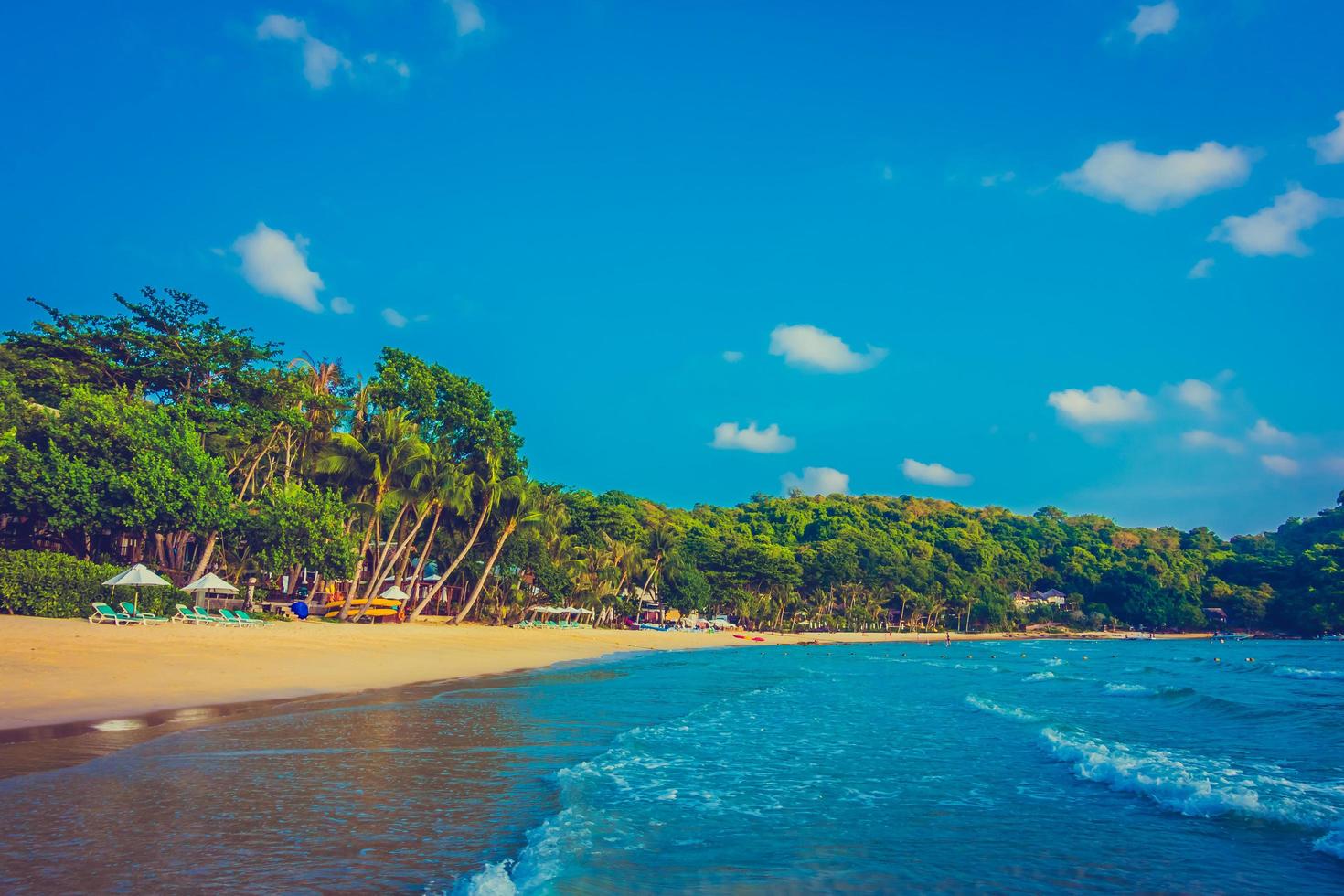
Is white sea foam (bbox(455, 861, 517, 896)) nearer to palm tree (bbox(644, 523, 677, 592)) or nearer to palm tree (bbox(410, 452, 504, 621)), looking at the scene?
palm tree (bbox(410, 452, 504, 621))

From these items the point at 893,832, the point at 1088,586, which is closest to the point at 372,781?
the point at 893,832

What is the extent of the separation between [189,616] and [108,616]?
3.01 metres

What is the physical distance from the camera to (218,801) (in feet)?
25.8

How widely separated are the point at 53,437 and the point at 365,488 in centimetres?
1293

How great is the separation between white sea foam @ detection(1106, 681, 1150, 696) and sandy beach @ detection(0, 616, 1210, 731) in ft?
61.1

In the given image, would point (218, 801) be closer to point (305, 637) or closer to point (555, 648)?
point (305, 637)

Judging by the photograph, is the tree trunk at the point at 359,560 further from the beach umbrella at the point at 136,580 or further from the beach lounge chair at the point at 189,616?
the beach umbrella at the point at 136,580

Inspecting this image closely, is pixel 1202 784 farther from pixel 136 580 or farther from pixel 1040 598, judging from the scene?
pixel 1040 598

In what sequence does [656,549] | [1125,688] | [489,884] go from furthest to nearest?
1. [656,549]
2. [1125,688]
3. [489,884]

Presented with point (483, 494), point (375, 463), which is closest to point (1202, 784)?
point (375, 463)

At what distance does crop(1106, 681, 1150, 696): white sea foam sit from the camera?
23905 mm

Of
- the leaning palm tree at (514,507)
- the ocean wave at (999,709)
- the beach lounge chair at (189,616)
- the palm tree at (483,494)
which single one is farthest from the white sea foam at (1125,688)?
the palm tree at (483,494)

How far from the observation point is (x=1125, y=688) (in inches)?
980

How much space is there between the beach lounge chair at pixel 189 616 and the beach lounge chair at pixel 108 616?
2.20m
